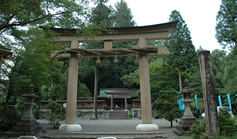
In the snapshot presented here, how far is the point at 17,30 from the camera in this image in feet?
25.0

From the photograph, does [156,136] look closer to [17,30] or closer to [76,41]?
[76,41]

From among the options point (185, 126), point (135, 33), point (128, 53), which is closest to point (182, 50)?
point (135, 33)

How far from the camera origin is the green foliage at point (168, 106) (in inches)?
393

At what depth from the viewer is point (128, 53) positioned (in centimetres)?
920

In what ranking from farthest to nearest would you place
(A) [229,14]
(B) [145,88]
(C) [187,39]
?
(C) [187,39], (A) [229,14], (B) [145,88]

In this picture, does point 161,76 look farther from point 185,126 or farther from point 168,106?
point 185,126

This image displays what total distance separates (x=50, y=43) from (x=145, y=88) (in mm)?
5059

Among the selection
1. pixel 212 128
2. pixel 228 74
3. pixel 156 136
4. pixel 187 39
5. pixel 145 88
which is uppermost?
pixel 187 39

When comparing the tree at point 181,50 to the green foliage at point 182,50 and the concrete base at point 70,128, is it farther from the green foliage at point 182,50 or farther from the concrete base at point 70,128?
the concrete base at point 70,128

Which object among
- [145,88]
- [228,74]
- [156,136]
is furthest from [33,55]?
[228,74]

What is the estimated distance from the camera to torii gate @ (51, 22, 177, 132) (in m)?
8.48

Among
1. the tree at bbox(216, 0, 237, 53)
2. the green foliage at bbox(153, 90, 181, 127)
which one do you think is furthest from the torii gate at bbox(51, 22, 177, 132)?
the tree at bbox(216, 0, 237, 53)

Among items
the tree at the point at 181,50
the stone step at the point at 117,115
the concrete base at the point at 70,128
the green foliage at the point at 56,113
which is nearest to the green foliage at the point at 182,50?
the tree at the point at 181,50

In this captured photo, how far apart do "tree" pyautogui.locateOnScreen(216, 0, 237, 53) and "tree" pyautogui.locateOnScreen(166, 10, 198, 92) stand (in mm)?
5128
